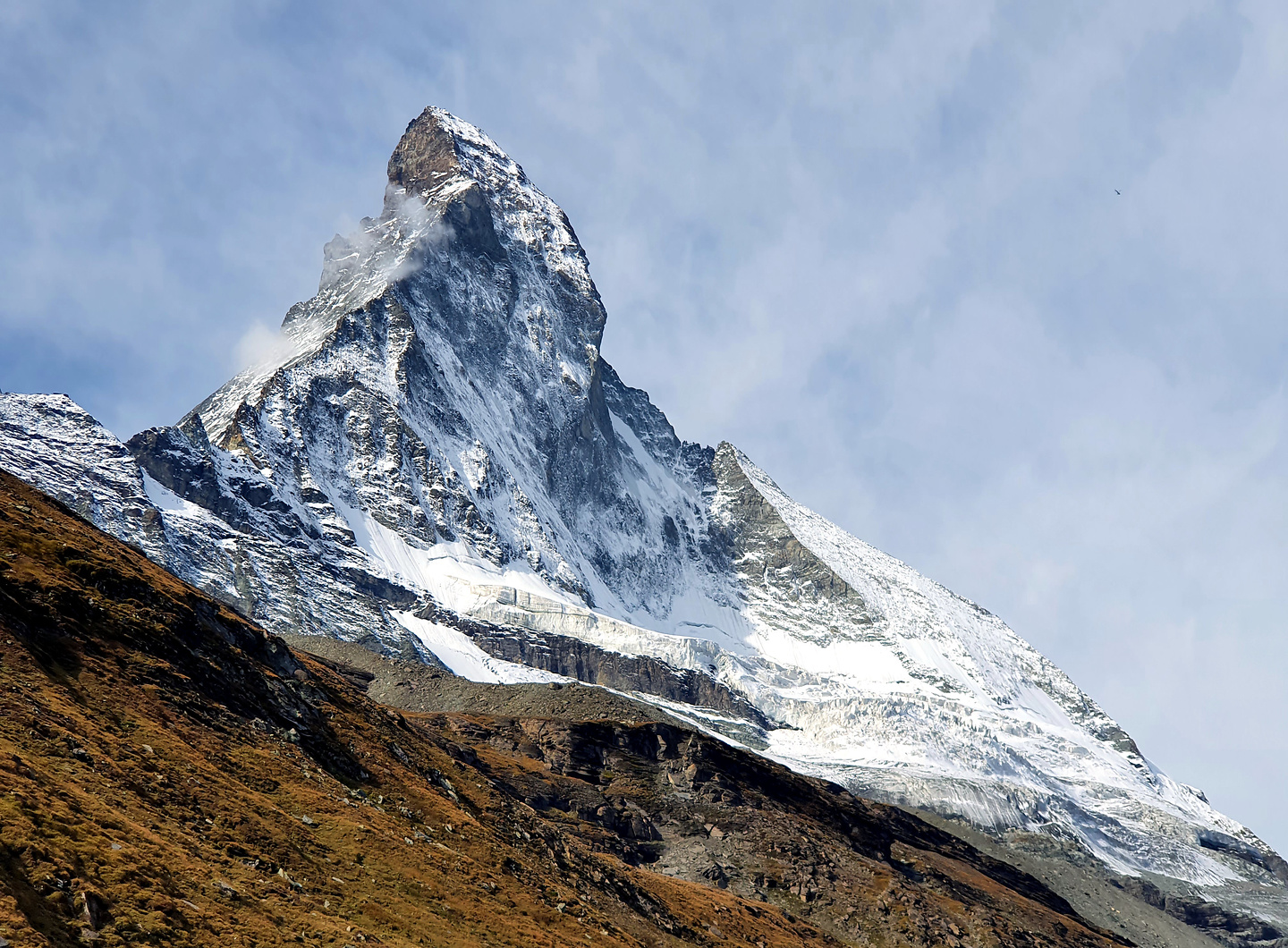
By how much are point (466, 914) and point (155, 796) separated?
1545cm

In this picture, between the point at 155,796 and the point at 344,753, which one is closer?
the point at 155,796

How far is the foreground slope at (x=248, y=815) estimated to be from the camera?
119 feet

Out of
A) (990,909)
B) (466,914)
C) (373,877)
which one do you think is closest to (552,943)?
(466,914)

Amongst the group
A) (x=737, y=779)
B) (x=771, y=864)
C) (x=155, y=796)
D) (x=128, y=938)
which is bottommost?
(x=128, y=938)

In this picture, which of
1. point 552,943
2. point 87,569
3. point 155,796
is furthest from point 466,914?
point 87,569

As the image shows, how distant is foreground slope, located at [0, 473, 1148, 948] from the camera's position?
36281mm

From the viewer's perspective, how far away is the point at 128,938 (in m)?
32.9

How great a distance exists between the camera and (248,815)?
155ft

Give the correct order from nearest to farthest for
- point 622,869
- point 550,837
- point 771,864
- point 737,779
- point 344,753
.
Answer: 1. point 344,753
2. point 550,837
3. point 622,869
4. point 771,864
5. point 737,779

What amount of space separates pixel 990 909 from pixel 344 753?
96.4 metres

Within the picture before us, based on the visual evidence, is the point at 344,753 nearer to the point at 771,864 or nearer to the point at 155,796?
the point at 155,796

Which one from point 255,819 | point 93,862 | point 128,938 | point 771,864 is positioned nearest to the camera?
point 128,938

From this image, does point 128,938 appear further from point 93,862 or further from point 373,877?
point 373,877

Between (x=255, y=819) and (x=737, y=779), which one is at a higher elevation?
(x=737, y=779)
